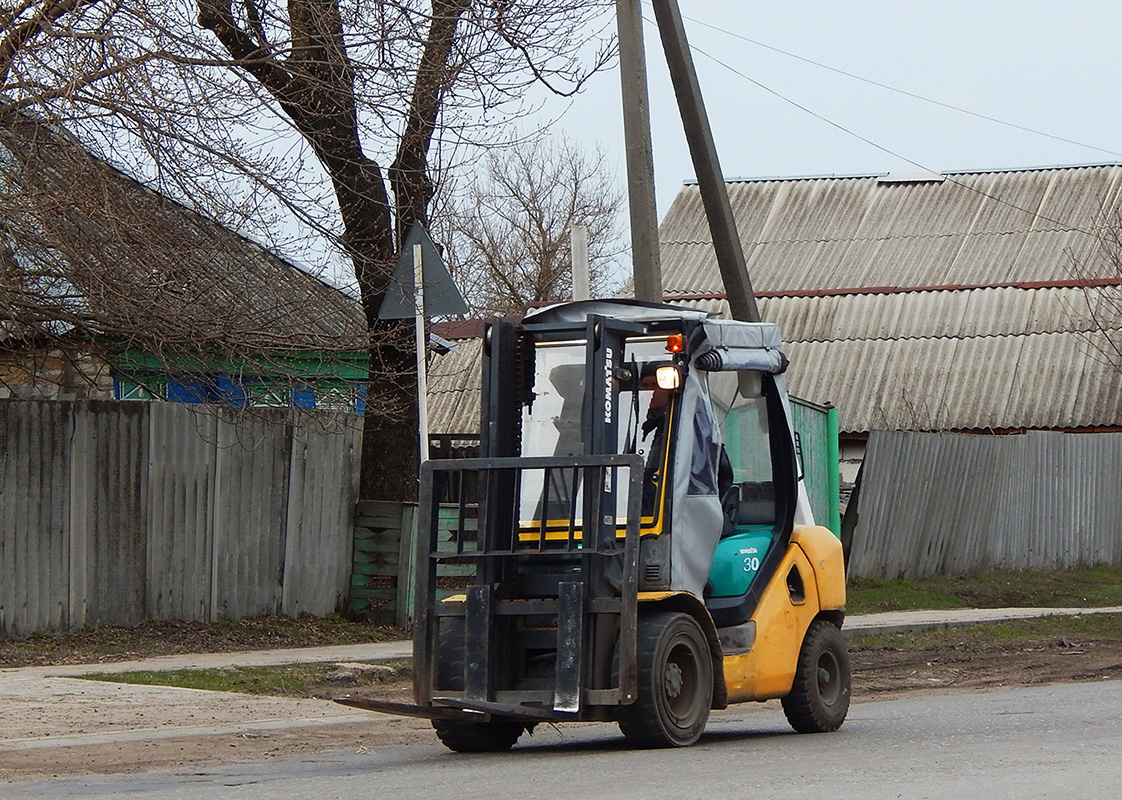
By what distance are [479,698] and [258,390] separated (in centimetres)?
652

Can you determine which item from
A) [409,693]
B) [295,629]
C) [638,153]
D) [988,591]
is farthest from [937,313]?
[409,693]

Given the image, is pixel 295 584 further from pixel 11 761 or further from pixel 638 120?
pixel 11 761

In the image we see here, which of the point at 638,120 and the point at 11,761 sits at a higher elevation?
the point at 638,120

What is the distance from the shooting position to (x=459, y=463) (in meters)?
8.52

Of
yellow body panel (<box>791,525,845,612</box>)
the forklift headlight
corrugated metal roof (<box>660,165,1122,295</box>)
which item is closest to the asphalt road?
yellow body panel (<box>791,525,845,612</box>)

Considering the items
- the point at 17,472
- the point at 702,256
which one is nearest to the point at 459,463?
the point at 17,472

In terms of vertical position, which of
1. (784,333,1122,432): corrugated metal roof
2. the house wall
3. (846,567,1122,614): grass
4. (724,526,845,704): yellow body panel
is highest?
(784,333,1122,432): corrugated metal roof

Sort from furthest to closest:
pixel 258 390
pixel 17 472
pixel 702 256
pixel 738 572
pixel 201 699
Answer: pixel 702 256, pixel 258 390, pixel 17 472, pixel 201 699, pixel 738 572

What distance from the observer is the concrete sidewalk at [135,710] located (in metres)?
9.22

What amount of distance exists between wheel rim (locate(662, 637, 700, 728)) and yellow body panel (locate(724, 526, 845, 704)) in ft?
1.12

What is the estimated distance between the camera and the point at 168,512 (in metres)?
14.0

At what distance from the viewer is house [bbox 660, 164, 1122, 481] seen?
2962 cm

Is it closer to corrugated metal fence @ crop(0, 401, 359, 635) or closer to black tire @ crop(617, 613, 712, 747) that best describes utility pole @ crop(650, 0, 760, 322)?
corrugated metal fence @ crop(0, 401, 359, 635)

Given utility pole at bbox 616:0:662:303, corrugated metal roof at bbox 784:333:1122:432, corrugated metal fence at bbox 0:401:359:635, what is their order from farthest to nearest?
corrugated metal roof at bbox 784:333:1122:432
utility pole at bbox 616:0:662:303
corrugated metal fence at bbox 0:401:359:635
